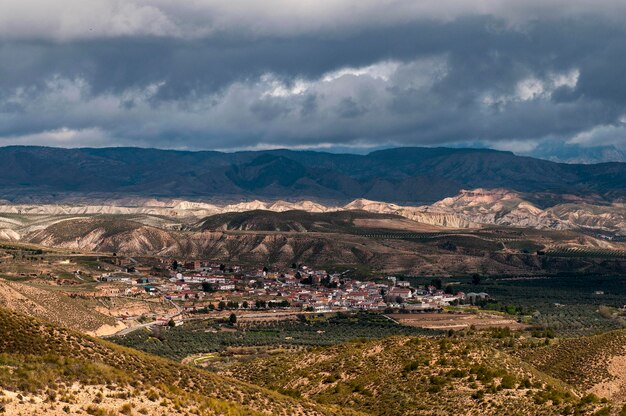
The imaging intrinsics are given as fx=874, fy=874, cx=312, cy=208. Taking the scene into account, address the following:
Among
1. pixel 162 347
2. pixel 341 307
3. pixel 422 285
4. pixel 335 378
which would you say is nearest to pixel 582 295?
pixel 422 285

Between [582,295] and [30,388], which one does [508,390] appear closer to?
[30,388]

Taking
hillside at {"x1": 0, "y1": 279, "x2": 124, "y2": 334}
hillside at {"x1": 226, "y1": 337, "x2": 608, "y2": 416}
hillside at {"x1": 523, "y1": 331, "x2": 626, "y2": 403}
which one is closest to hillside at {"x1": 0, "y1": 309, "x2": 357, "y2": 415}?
hillside at {"x1": 226, "y1": 337, "x2": 608, "y2": 416}

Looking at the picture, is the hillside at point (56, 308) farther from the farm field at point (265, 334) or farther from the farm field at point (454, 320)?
the farm field at point (454, 320)

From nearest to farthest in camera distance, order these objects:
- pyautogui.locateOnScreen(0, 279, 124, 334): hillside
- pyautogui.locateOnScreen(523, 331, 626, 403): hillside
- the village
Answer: pyautogui.locateOnScreen(523, 331, 626, 403): hillside, pyautogui.locateOnScreen(0, 279, 124, 334): hillside, the village

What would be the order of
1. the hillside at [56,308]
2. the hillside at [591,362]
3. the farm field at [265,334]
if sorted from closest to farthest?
1. the hillside at [591,362]
2. the hillside at [56,308]
3. the farm field at [265,334]

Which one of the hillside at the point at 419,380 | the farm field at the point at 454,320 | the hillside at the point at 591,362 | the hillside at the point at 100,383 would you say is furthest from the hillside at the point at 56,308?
the hillside at the point at 100,383

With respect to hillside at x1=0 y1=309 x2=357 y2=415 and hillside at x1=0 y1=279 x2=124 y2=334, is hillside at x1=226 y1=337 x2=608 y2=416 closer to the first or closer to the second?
hillside at x1=0 y1=309 x2=357 y2=415
